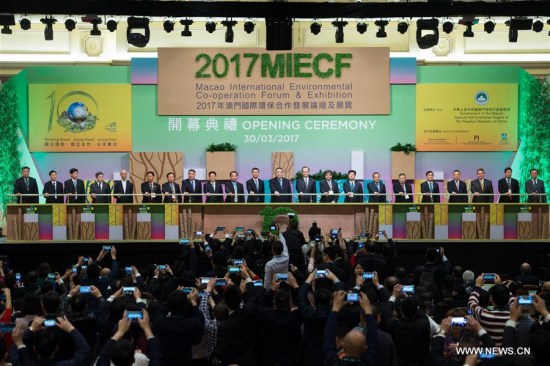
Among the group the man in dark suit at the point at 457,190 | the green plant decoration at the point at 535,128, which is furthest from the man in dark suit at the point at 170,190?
the green plant decoration at the point at 535,128

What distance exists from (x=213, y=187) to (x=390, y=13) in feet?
14.7

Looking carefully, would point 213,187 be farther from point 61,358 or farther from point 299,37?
point 61,358

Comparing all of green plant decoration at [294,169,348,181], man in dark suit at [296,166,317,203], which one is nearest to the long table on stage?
man in dark suit at [296,166,317,203]

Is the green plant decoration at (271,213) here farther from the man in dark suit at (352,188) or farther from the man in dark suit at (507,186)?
the man in dark suit at (507,186)

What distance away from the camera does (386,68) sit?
15.7m

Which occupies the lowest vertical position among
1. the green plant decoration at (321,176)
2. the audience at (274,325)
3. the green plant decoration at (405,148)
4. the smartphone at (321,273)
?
the audience at (274,325)

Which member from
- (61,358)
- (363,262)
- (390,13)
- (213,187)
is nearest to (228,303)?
(61,358)

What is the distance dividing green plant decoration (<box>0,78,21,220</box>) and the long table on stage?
145 inches

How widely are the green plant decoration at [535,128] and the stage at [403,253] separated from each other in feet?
13.7

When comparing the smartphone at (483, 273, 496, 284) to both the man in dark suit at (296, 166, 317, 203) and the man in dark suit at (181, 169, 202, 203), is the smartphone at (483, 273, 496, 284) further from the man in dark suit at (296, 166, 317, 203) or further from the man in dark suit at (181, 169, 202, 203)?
the man in dark suit at (181, 169, 202, 203)

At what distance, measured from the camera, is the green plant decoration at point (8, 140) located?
15.3 meters

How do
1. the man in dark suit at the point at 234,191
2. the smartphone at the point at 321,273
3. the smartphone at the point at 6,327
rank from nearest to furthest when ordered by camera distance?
the smartphone at the point at 6,327 < the smartphone at the point at 321,273 < the man in dark suit at the point at 234,191

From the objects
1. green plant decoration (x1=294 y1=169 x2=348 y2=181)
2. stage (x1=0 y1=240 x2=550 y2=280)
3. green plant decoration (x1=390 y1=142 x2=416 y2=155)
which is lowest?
stage (x1=0 y1=240 x2=550 y2=280)

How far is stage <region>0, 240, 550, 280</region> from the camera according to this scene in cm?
1169
